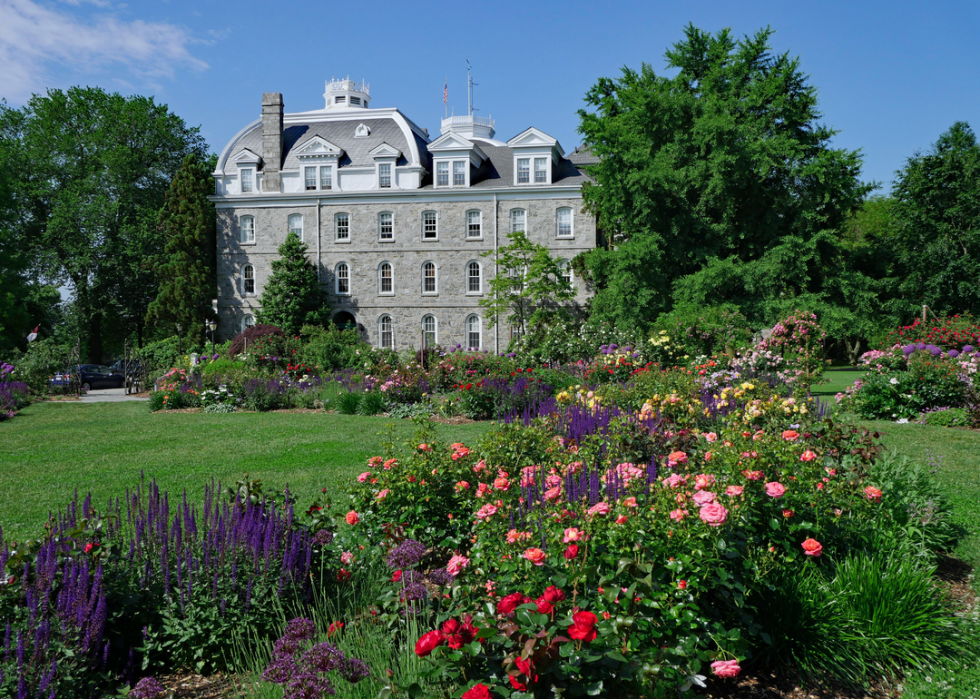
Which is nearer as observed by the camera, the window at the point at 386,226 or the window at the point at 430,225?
the window at the point at 430,225

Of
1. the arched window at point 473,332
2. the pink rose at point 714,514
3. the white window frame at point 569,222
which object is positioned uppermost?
the white window frame at point 569,222

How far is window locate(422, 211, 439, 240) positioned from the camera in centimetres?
3173

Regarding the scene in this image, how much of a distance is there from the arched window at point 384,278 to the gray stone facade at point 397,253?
210mm

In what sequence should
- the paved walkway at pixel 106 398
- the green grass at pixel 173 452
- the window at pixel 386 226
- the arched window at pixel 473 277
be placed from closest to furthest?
the green grass at pixel 173 452, the paved walkway at pixel 106 398, the arched window at pixel 473 277, the window at pixel 386 226

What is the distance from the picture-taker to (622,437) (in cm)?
513

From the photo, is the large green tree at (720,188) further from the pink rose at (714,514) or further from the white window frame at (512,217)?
the pink rose at (714,514)

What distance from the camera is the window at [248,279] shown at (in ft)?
108

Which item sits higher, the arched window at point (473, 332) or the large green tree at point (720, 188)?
the large green tree at point (720, 188)

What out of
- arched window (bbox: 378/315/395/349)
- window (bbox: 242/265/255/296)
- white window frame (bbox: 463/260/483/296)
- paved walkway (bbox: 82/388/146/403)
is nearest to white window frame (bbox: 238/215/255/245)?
window (bbox: 242/265/255/296)

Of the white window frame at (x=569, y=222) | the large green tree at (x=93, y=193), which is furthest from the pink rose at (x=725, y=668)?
the large green tree at (x=93, y=193)

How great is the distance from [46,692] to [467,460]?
2.71 m

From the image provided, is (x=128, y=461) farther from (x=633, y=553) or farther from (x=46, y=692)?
(x=633, y=553)

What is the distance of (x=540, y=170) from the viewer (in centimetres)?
3050

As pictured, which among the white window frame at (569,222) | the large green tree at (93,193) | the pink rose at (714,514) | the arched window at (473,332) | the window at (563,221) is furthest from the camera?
the large green tree at (93,193)
